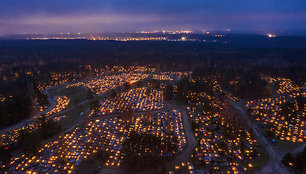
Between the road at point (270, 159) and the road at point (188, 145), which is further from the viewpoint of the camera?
the road at point (188, 145)

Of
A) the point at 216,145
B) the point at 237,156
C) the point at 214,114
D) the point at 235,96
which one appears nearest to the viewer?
the point at 237,156

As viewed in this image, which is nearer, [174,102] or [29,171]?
[29,171]

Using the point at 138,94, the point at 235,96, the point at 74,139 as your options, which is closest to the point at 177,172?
the point at 74,139

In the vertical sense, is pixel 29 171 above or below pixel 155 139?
below

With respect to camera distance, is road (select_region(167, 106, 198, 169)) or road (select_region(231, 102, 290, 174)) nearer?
road (select_region(231, 102, 290, 174))

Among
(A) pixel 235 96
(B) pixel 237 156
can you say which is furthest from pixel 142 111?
(A) pixel 235 96

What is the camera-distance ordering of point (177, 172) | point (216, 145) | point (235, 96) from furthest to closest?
point (235, 96), point (216, 145), point (177, 172)

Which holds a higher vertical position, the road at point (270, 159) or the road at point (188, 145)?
the road at point (188, 145)

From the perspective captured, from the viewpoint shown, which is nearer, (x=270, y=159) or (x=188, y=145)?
(x=270, y=159)

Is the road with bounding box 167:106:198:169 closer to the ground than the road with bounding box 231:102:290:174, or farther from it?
farther from it

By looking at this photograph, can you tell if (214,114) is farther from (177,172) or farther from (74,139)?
(74,139)

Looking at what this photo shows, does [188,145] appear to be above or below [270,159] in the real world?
above
